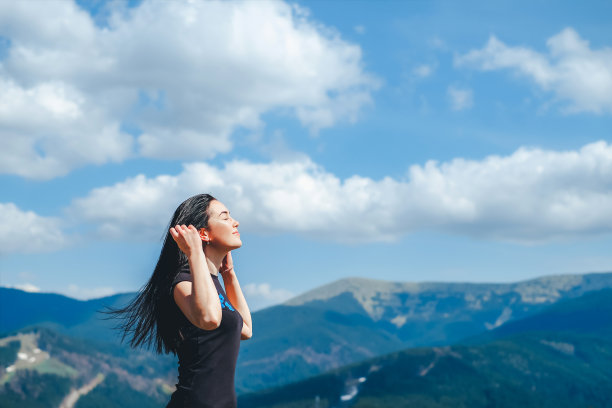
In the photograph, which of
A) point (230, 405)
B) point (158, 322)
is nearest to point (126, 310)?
point (158, 322)

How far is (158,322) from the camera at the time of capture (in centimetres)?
632

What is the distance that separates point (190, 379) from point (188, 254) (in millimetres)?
1059

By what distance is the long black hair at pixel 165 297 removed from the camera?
20.3 ft

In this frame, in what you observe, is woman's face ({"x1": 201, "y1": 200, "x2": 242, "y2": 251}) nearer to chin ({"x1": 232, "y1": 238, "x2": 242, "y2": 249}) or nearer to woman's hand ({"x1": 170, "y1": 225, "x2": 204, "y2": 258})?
chin ({"x1": 232, "y1": 238, "x2": 242, "y2": 249})

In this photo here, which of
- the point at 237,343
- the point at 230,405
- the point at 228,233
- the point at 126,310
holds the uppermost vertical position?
the point at 228,233

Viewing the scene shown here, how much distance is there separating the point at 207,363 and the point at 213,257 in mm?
1069

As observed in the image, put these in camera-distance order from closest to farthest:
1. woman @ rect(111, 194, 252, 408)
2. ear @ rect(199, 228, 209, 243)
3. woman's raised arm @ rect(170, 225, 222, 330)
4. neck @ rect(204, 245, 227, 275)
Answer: woman's raised arm @ rect(170, 225, 222, 330) → woman @ rect(111, 194, 252, 408) → ear @ rect(199, 228, 209, 243) → neck @ rect(204, 245, 227, 275)

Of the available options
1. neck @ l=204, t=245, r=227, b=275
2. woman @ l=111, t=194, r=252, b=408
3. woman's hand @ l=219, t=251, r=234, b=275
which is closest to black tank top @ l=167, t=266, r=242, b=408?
→ woman @ l=111, t=194, r=252, b=408

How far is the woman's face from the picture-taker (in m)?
6.21

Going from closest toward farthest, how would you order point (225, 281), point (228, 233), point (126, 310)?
point (228, 233), point (126, 310), point (225, 281)

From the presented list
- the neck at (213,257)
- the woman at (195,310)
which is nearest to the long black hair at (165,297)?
the woman at (195,310)

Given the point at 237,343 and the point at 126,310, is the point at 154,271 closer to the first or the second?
the point at 126,310

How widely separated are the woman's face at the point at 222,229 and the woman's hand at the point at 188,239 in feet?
1.29

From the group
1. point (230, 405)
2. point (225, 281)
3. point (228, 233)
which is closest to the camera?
point (230, 405)
